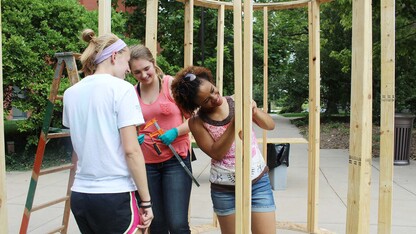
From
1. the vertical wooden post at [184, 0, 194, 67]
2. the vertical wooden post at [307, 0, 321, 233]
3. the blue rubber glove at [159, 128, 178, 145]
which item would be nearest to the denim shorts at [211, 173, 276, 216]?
the blue rubber glove at [159, 128, 178, 145]

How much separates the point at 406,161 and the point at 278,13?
1177cm

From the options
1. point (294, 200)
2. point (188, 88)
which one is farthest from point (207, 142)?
point (294, 200)

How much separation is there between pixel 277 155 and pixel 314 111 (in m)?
2.11

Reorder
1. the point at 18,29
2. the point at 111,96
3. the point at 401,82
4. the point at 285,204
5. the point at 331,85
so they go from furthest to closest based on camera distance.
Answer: the point at 331,85, the point at 401,82, the point at 18,29, the point at 285,204, the point at 111,96

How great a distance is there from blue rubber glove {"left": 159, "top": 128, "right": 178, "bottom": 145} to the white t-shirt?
761mm

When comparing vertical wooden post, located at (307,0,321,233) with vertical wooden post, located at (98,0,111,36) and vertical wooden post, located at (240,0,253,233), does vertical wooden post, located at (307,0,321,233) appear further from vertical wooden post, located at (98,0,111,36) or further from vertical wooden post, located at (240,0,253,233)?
vertical wooden post, located at (240,0,253,233)

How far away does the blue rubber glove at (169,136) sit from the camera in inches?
99.8

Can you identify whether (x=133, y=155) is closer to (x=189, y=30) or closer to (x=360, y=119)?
(x=360, y=119)

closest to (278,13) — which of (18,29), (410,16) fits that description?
(410,16)

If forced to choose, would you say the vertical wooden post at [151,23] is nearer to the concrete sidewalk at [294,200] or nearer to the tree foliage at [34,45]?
the concrete sidewalk at [294,200]

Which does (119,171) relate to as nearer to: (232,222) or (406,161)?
(232,222)

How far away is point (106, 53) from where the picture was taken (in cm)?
184

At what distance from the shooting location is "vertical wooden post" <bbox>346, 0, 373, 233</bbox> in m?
1.76

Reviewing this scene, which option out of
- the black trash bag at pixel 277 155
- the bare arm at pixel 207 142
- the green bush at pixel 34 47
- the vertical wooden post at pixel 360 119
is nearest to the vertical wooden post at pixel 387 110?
the vertical wooden post at pixel 360 119
